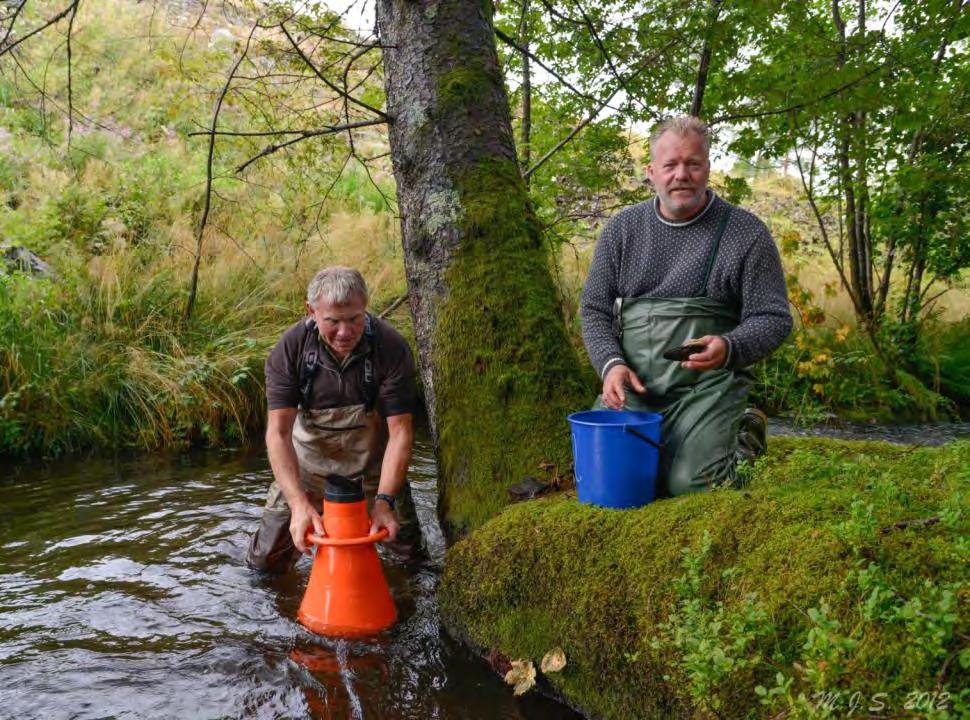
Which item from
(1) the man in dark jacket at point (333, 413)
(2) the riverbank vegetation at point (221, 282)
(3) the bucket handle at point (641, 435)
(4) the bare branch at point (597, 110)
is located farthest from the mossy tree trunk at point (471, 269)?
(4) the bare branch at point (597, 110)

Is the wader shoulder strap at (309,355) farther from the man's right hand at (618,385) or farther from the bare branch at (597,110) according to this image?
the bare branch at (597,110)

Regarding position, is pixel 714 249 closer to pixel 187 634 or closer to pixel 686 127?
pixel 686 127

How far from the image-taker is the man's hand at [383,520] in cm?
353

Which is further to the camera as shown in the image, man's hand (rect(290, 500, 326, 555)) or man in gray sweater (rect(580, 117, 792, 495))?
man's hand (rect(290, 500, 326, 555))

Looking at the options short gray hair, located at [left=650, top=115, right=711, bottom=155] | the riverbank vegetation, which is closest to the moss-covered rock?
short gray hair, located at [left=650, top=115, right=711, bottom=155]

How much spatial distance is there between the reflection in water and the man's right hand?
1.15 m

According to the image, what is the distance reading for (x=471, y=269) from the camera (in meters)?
3.81

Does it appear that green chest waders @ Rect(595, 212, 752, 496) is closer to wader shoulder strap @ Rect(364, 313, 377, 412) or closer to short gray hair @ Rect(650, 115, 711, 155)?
short gray hair @ Rect(650, 115, 711, 155)

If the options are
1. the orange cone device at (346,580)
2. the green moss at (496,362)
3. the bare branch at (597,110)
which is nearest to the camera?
the orange cone device at (346,580)

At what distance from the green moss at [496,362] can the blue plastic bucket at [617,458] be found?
22.1 inches

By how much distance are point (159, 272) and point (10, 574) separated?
13.2 feet

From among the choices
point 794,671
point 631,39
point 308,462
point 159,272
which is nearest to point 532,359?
point 308,462

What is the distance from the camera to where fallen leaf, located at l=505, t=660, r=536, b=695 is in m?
2.85

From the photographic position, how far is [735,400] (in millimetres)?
3100
